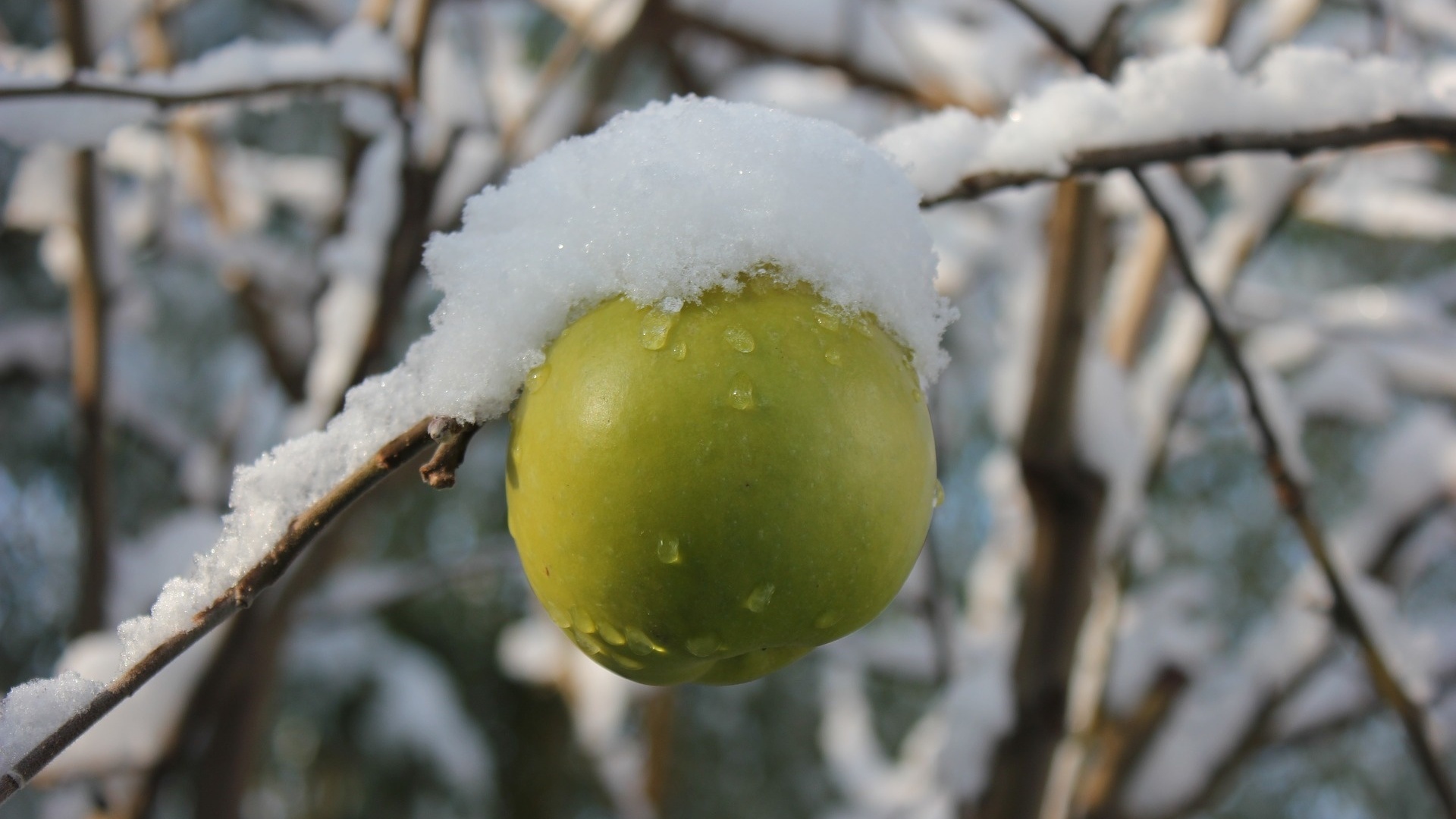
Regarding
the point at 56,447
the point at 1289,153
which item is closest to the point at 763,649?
the point at 1289,153

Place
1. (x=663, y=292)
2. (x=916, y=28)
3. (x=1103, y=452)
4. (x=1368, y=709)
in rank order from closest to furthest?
(x=663, y=292), (x=1103, y=452), (x=1368, y=709), (x=916, y=28)

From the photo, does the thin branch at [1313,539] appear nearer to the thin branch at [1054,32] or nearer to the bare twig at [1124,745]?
the thin branch at [1054,32]

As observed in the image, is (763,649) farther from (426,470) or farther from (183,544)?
(183,544)

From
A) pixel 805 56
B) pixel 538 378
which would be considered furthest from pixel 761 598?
pixel 805 56

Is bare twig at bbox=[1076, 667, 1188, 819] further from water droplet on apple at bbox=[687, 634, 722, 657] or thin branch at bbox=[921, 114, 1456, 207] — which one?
water droplet on apple at bbox=[687, 634, 722, 657]

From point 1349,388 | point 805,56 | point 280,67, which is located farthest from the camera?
point 1349,388

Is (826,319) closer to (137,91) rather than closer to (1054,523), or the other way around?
(137,91)

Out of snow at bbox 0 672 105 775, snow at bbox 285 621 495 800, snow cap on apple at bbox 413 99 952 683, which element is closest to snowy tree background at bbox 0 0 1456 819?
snow cap on apple at bbox 413 99 952 683
